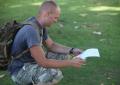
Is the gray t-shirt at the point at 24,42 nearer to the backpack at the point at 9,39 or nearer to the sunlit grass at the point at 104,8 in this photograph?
the backpack at the point at 9,39

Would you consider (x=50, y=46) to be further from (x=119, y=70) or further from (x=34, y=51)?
(x=119, y=70)

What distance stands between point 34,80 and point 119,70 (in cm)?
204

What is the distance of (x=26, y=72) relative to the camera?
13.4 ft

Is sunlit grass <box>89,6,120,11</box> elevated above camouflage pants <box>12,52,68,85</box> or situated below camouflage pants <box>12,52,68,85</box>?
below

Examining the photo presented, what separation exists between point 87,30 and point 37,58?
396cm

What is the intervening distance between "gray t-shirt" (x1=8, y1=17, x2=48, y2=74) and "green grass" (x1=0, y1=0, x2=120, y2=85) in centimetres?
120

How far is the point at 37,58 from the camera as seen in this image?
385 cm

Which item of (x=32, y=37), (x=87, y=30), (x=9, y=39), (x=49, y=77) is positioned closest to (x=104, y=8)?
(x=87, y=30)

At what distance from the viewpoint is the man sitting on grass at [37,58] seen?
12.6ft

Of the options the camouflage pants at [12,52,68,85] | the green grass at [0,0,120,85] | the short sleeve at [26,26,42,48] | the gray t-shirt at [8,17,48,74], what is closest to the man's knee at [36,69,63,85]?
the camouflage pants at [12,52,68,85]

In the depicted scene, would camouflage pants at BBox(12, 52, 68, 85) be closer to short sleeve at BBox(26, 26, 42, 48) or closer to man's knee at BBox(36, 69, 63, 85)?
man's knee at BBox(36, 69, 63, 85)

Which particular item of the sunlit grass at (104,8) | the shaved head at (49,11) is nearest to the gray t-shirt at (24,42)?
the shaved head at (49,11)

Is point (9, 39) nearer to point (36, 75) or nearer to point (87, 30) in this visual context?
Answer: point (36, 75)

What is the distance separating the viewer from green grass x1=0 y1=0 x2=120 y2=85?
18.1 ft
